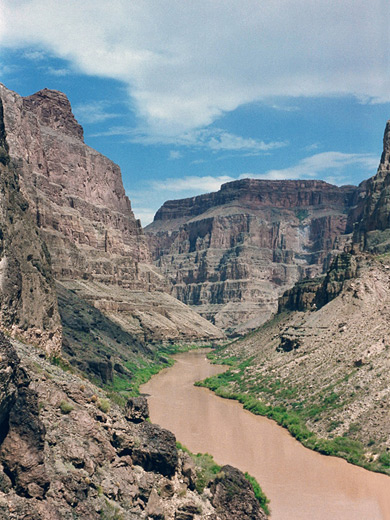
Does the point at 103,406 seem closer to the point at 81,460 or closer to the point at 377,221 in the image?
the point at 81,460

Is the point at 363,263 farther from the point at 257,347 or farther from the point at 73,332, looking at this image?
the point at 73,332

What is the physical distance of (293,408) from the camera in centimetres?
5100

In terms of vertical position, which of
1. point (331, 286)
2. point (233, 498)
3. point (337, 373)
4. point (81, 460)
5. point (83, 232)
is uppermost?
point (83, 232)

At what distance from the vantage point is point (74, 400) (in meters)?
21.4

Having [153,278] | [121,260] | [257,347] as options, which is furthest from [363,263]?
[153,278]

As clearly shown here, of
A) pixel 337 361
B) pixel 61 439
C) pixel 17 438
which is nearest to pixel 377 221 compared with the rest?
pixel 337 361

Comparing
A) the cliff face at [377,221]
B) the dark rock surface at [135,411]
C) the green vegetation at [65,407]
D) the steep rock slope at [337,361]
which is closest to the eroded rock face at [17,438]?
the green vegetation at [65,407]

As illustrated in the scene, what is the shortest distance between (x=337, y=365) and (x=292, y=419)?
8055mm

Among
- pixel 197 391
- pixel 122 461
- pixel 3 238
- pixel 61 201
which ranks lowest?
pixel 197 391

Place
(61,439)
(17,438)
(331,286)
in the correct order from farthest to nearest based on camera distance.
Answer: (331,286) < (61,439) < (17,438)

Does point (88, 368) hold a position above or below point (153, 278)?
below

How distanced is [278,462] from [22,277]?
66.5 ft

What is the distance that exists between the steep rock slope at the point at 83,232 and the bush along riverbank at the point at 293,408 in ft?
192

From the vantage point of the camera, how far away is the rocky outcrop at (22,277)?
93.5ft
